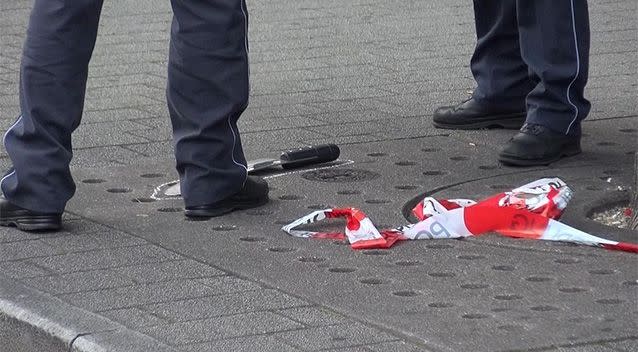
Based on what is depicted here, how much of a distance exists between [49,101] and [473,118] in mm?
1968

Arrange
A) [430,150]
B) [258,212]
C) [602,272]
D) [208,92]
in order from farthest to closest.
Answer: [430,150], [258,212], [208,92], [602,272]

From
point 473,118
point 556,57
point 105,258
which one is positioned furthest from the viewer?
point 473,118

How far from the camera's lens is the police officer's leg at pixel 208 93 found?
458 cm

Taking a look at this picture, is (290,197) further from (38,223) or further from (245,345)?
(245,345)

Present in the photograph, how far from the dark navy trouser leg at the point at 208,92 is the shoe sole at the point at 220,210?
29 mm

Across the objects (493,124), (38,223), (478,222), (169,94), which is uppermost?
(169,94)

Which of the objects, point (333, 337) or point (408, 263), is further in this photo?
point (408, 263)

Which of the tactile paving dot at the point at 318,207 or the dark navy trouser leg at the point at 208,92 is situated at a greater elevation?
the dark navy trouser leg at the point at 208,92

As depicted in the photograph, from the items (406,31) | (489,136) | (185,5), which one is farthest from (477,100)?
(406,31)

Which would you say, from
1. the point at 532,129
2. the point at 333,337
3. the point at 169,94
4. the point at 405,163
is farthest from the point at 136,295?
the point at 532,129

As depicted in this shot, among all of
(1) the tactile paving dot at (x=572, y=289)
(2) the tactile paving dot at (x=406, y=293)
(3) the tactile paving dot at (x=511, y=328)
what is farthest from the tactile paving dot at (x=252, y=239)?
(3) the tactile paving dot at (x=511, y=328)

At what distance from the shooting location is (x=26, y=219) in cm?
457

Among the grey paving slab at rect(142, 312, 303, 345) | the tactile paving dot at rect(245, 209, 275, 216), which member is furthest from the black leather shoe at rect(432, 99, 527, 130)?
the grey paving slab at rect(142, 312, 303, 345)

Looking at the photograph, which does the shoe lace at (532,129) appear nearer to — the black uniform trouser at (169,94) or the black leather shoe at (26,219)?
the black uniform trouser at (169,94)
